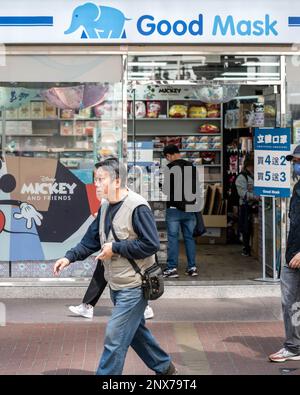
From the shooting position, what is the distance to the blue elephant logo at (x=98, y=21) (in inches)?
354

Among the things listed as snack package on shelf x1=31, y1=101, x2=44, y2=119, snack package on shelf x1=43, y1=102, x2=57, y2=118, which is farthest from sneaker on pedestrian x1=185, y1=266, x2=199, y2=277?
snack package on shelf x1=31, y1=101, x2=44, y2=119

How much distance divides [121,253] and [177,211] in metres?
4.97

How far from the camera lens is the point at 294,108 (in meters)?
9.47

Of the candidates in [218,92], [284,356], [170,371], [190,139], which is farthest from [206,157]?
[170,371]

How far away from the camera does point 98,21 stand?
904cm

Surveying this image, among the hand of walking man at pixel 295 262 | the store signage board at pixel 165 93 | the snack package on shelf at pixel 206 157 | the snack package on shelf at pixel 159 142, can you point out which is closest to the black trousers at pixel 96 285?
the hand of walking man at pixel 295 262

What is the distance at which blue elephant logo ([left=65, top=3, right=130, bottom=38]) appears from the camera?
900 cm

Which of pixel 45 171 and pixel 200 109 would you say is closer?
pixel 45 171

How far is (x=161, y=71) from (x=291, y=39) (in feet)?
5.56

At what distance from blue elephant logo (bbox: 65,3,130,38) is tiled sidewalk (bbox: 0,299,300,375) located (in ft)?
11.0

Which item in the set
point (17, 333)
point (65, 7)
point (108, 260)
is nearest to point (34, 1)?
point (65, 7)

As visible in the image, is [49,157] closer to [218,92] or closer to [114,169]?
[218,92]

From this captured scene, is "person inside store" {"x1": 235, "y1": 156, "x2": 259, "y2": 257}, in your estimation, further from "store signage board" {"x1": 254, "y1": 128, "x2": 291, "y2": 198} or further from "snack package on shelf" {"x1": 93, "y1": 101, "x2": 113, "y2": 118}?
"snack package on shelf" {"x1": 93, "y1": 101, "x2": 113, "y2": 118}
